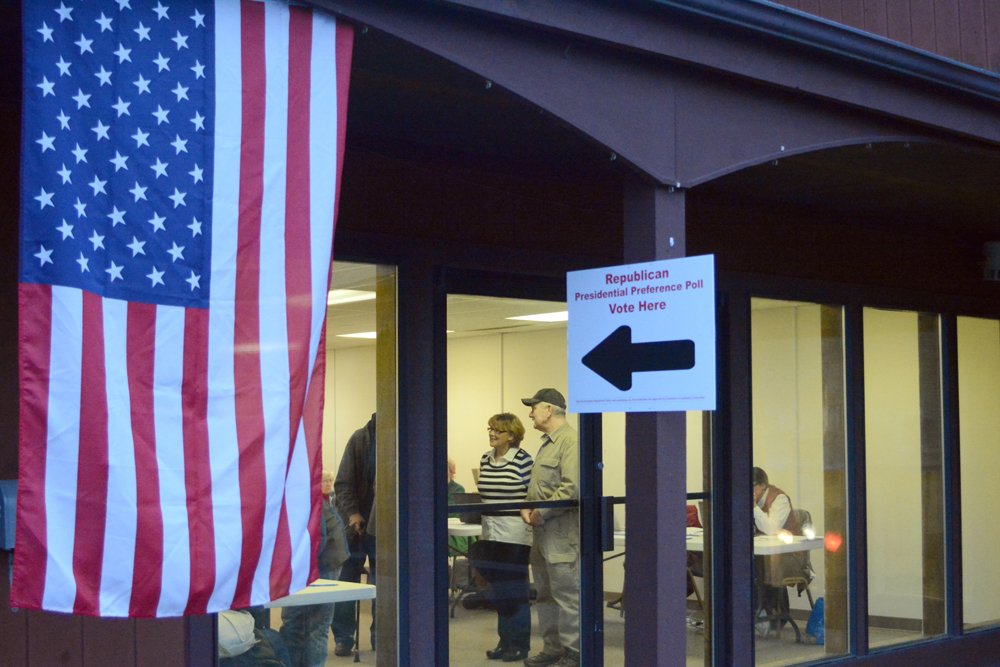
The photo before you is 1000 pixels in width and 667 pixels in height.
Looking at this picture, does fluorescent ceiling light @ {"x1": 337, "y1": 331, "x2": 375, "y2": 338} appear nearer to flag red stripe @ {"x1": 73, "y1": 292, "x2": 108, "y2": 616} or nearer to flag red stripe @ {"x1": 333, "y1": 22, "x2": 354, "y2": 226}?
flag red stripe @ {"x1": 333, "y1": 22, "x2": 354, "y2": 226}

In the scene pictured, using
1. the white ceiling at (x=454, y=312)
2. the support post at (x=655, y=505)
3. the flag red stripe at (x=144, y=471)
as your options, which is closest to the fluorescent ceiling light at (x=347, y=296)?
the white ceiling at (x=454, y=312)

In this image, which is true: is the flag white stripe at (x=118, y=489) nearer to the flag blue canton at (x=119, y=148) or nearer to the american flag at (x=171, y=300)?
the american flag at (x=171, y=300)

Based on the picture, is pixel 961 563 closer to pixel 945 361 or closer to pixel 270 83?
pixel 945 361

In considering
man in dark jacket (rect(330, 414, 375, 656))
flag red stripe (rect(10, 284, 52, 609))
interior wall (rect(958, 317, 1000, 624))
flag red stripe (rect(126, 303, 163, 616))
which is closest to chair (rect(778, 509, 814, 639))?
interior wall (rect(958, 317, 1000, 624))

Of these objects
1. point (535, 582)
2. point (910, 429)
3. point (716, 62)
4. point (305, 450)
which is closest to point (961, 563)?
point (910, 429)

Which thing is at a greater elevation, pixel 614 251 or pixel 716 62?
pixel 716 62

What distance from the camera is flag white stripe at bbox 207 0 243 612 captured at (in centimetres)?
316

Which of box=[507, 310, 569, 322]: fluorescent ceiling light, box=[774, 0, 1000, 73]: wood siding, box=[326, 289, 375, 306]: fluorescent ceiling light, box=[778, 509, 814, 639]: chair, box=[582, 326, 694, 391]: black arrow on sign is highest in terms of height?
box=[774, 0, 1000, 73]: wood siding

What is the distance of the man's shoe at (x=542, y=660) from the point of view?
597 cm

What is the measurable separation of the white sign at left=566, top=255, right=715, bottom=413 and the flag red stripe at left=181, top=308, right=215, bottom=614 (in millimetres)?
1447

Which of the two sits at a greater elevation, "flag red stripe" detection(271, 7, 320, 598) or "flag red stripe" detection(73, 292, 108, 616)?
"flag red stripe" detection(271, 7, 320, 598)

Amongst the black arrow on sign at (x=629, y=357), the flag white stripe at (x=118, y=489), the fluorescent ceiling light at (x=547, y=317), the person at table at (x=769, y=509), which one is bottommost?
the person at table at (x=769, y=509)

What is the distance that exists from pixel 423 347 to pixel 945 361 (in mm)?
4843

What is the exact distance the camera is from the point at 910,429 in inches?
324
